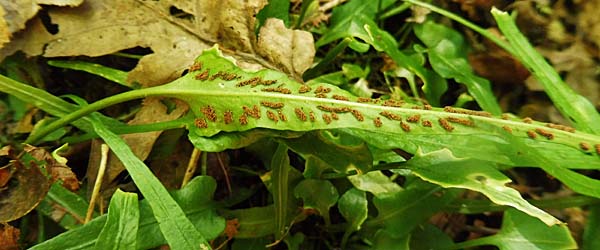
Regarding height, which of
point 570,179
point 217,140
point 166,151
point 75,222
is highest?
point 570,179

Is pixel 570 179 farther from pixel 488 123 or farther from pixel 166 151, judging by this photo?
pixel 166 151

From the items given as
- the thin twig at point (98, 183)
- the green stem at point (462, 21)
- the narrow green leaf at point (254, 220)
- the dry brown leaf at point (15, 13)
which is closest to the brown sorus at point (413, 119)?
the narrow green leaf at point (254, 220)

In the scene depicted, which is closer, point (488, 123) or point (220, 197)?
point (488, 123)

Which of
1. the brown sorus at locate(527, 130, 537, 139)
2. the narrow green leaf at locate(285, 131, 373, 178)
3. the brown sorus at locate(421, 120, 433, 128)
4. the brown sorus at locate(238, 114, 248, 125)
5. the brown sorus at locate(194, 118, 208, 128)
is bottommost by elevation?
the brown sorus at locate(194, 118, 208, 128)

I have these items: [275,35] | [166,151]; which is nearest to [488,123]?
[275,35]

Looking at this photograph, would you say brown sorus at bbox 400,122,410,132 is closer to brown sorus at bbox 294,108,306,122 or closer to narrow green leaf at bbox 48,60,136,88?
brown sorus at bbox 294,108,306,122

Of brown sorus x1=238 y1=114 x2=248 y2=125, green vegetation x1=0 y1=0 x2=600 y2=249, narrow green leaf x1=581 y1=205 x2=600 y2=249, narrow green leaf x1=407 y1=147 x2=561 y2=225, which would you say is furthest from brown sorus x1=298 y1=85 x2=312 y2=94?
narrow green leaf x1=581 y1=205 x2=600 y2=249

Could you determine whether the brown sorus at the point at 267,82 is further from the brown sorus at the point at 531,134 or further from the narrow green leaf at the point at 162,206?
the brown sorus at the point at 531,134
